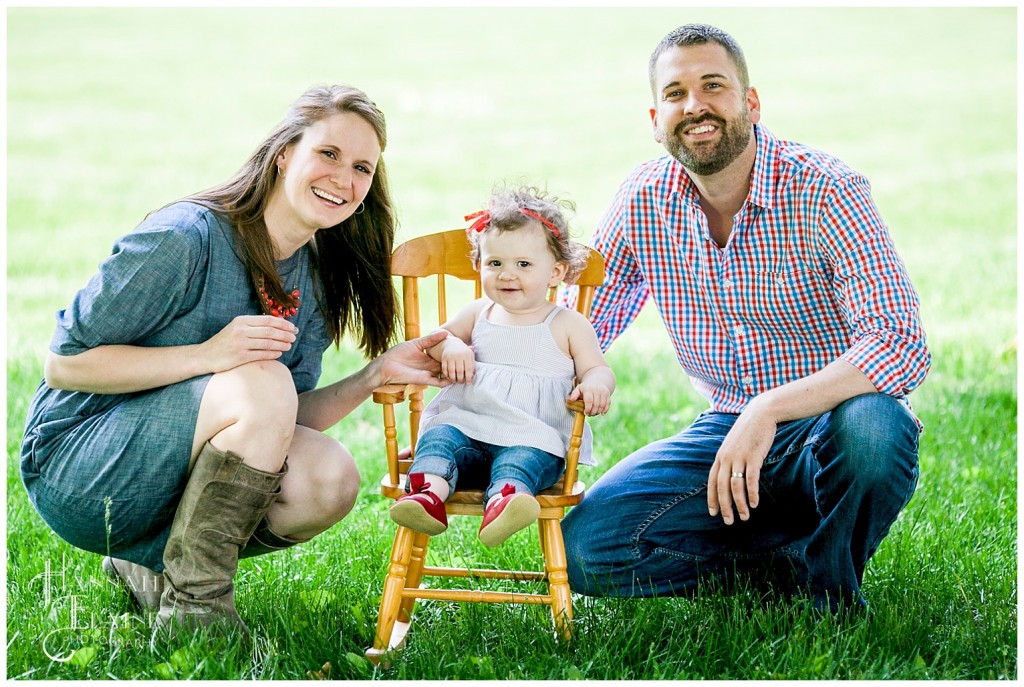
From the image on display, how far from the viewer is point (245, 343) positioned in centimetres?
277

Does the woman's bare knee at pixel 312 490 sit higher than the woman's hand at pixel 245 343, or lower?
lower

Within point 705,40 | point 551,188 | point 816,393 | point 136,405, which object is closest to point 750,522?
point 816,393

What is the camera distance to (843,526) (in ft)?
9.57

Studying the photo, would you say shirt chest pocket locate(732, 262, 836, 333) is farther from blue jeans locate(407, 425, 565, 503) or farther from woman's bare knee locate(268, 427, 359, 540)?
woman's bare knee locate(268, 427, 359, 540)

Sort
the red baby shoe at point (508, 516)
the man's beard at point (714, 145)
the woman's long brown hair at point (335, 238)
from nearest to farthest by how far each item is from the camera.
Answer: the red baby shoe at point (508, 516) < the woman's long brown hair at point (335, 238) < the man's beard at point (714, 145)

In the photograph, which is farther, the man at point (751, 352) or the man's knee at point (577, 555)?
the man's knee at point (577, 555)

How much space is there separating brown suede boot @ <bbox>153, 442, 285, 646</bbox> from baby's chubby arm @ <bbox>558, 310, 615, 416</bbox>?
854 millimetres

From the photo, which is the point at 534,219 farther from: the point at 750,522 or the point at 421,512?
the point at 750,522

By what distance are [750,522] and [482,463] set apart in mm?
801

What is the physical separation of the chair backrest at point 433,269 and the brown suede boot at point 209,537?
0.54 metres

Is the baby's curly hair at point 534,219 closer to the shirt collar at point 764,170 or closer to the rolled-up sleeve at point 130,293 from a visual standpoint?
the shirt collar at point 764,170

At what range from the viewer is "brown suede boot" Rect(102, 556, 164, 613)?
9.98ft

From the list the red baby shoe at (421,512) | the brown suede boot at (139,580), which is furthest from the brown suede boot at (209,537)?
the red baby shoe at (421,512)

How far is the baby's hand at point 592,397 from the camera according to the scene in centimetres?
292
